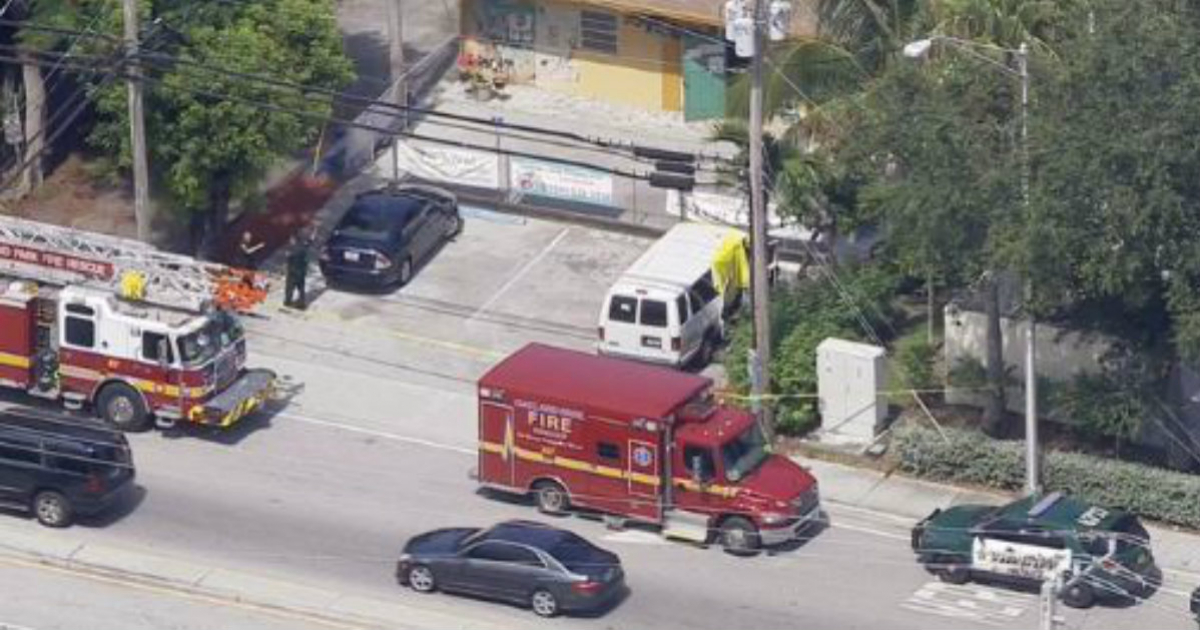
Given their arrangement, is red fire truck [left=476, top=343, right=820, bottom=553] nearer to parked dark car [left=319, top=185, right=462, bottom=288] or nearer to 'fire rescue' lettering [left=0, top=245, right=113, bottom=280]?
'fire rescue' lettering [left=0, top=245, right=113, bottom=280]

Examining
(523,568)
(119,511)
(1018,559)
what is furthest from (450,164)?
(1018,559)

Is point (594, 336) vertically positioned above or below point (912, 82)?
below

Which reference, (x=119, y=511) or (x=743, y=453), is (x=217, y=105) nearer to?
(x=119, y=511)

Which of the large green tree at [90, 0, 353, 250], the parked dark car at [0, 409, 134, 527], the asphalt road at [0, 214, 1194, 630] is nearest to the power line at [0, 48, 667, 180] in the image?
the large green tree at [90, 0, 353, 250]

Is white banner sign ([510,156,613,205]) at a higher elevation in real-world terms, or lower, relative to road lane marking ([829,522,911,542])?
higher

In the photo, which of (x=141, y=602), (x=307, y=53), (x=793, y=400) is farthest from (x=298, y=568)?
(x=307, y=53)

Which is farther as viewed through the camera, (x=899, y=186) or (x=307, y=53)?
(x=307, y=53)

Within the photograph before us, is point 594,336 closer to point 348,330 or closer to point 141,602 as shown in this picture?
point 348,330
